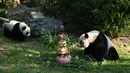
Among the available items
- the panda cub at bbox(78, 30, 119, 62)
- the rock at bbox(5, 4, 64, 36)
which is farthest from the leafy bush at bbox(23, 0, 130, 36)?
the panda cub at bbox(78, 30, 119, 62)

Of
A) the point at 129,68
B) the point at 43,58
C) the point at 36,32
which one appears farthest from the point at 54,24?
the point at 129,68

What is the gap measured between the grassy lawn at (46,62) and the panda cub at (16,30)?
648 millimetres

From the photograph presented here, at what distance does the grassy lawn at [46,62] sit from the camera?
662cm

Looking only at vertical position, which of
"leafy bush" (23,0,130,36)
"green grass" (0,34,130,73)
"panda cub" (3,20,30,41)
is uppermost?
"leafy bush" (23,0,130,36)

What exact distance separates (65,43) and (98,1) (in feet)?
7.53

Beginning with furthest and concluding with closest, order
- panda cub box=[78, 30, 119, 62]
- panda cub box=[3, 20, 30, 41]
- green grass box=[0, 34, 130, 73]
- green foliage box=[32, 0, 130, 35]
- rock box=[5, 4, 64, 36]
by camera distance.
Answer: rock box=[5, 4, 64, 36] → panda cub box=[3, 20, 30, 41] → green foliage box=[32, 0, 130, 35] → panda cub box=[78, 30, 119, 62] → green grass box=[0, 34, 130, 73]

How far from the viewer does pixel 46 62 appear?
6.96 m

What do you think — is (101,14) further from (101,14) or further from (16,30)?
(16,30)

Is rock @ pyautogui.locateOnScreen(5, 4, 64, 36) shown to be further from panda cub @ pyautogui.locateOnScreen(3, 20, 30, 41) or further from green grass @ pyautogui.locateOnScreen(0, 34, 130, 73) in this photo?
green grass @ pyautogui.locateOnScreen(0, 34, 130, 73)

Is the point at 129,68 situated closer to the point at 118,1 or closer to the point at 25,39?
the point at 118,1

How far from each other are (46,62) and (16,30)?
2531 mm

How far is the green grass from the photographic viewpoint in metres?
6.61

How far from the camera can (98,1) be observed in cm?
862

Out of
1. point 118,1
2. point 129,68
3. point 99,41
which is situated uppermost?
point 118,1
